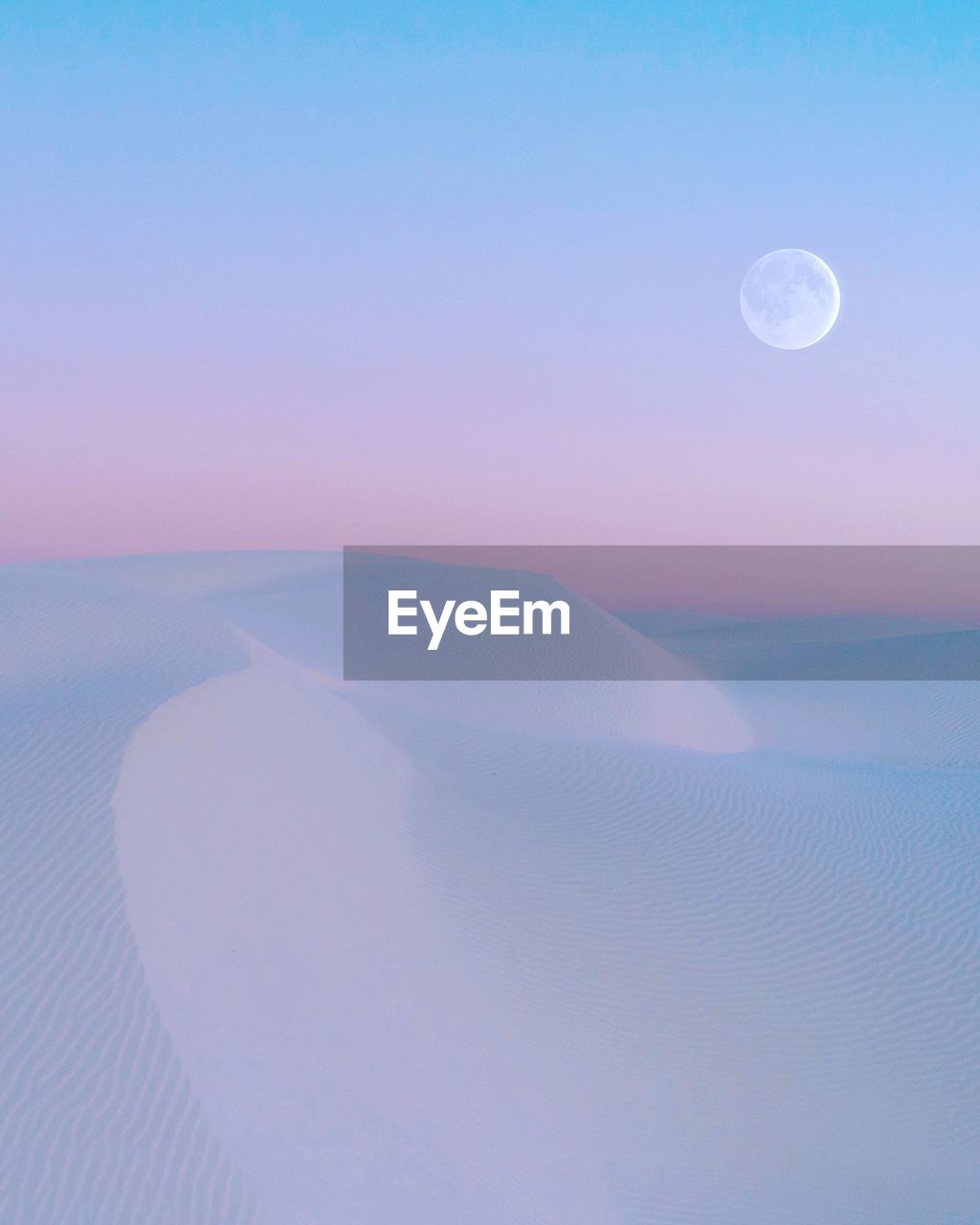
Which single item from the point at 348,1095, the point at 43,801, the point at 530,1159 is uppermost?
the point at 43,801

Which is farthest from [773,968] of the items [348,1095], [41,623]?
[41,623]

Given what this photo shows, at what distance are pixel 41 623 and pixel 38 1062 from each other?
41.4ft

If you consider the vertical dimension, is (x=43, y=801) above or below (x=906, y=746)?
below

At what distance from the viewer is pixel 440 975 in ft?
30.1

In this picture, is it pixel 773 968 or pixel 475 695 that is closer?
pixel 773 968

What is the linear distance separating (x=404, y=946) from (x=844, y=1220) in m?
3.76

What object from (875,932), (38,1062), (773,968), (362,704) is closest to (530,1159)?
(38,1062)

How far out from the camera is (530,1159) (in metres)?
7.38

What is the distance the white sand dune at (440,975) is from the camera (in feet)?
20.7

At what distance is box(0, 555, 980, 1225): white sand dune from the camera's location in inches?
249

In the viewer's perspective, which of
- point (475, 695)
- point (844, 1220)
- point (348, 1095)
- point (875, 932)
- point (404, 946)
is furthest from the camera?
point (475, 695)

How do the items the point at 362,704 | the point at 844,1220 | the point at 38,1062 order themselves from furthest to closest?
the point at 362,704
the point at 844,1220
the point at 38,1062

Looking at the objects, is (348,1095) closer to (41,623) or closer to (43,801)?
(43,801)

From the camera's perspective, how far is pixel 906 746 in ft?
83.9
